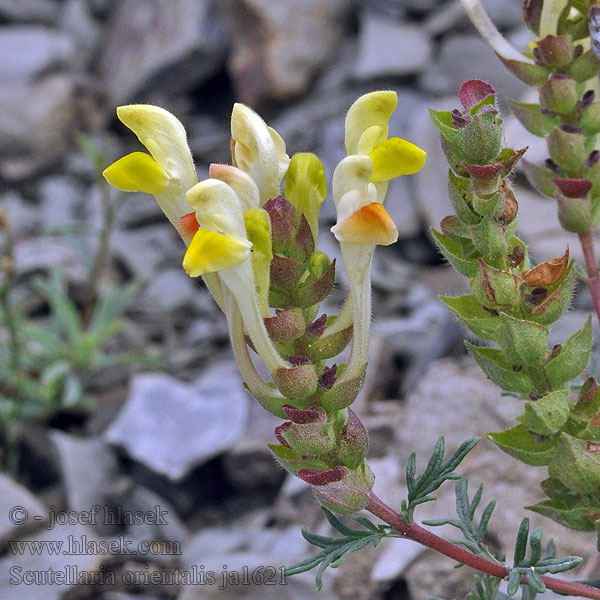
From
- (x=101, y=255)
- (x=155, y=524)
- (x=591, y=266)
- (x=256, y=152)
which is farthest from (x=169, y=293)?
(x=256, y=152)

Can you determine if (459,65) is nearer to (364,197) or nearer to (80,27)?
(80,27)

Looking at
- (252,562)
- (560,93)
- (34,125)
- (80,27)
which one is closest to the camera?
(560,93)

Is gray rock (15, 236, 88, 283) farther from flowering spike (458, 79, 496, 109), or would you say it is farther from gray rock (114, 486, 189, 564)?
flowering spike (458, 79, 496, 109)

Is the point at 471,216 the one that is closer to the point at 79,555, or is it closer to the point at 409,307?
the point at 79,555

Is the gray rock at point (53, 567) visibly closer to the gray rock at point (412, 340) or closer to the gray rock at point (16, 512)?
the gray rock at point (16, 512)

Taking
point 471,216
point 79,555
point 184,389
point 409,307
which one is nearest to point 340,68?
point 409,307
